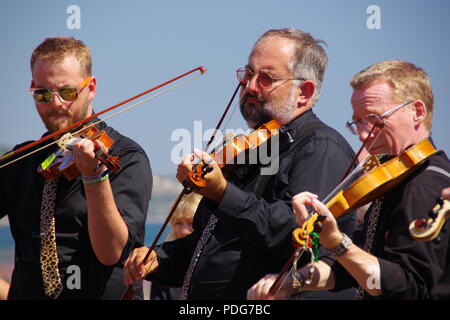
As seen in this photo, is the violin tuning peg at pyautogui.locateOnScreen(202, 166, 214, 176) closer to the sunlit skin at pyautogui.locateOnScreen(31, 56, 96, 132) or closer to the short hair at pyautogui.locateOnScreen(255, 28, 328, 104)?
the short hair at pyautogui.locateOnScreen(255, 28, 328, 104)

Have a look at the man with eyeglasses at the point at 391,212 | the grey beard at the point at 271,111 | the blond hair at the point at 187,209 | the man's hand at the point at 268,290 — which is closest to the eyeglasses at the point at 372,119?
the man with eyeglasses at the point at 391,212

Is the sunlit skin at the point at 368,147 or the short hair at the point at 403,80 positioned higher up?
the short hair at the point at 403,80

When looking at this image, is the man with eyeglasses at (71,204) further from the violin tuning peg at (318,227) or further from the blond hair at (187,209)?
the blond hair at (187,209)

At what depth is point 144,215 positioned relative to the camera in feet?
17.5

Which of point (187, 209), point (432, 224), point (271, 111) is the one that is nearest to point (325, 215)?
point (432, 224)

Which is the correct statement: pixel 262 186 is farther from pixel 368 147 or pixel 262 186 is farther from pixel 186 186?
pixel 368 147

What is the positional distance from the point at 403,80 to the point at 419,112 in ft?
0.73

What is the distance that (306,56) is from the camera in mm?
5098

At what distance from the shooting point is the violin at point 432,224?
3623 mm

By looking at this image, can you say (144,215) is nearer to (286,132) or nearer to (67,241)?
(67,241)

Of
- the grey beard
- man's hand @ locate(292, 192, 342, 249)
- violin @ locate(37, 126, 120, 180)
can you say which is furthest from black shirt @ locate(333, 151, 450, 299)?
violin @ locate(37, 126, 120, 180)

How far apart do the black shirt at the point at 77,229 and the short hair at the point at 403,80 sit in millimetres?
1574
